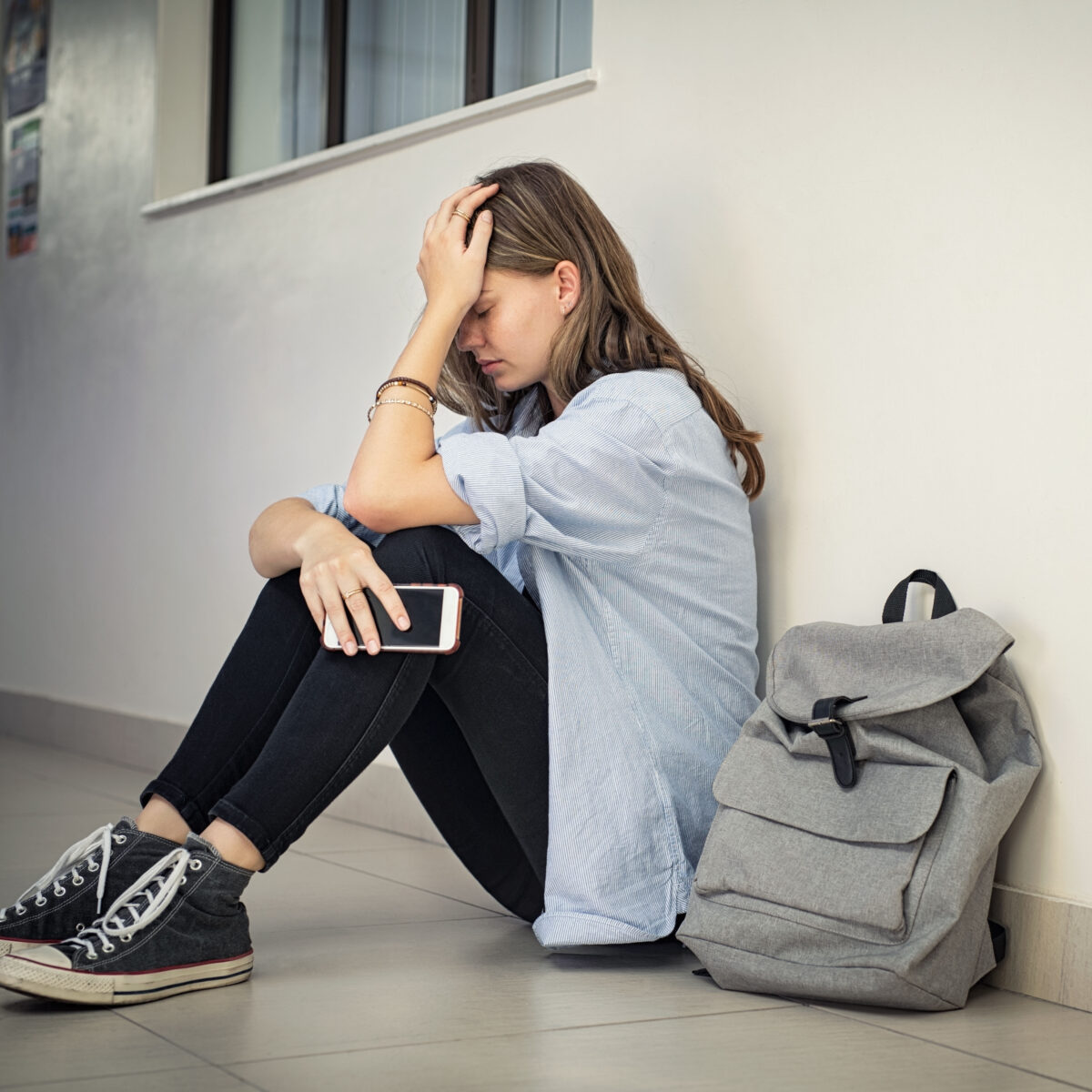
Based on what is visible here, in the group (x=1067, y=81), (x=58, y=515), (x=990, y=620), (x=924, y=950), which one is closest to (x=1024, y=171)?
(x=1067, y=81)

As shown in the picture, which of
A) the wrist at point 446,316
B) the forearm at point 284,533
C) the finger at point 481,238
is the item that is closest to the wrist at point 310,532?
the forearm at point 284,533

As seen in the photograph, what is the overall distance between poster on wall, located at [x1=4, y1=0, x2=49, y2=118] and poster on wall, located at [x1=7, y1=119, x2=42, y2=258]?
72 mm

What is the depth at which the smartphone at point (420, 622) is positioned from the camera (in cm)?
139

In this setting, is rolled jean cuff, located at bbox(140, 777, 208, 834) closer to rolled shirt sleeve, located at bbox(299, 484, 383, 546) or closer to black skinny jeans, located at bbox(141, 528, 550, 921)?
black skinny jeans, located at bbox(141, 528, 550, 921)

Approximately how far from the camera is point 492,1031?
1264 mm

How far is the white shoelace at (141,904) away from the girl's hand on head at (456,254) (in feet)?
2.21

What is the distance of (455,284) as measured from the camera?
1.62m

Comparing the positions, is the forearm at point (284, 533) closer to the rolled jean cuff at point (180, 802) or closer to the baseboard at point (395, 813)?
the rolled jean cuff at point (180, 802)

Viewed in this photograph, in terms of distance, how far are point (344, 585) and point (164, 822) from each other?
0.32 meters

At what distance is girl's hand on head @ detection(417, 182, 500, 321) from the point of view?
1617 millimetres

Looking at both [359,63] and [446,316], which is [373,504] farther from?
[359,63]

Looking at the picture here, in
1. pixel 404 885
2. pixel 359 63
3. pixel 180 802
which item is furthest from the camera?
pixel 359 63

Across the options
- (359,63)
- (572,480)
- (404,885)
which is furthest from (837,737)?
(359,63)

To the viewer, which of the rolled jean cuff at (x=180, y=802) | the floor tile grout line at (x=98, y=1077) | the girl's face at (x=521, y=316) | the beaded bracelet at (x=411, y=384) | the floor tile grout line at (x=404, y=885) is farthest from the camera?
the floor tile grout line at (x=404, y=885)
